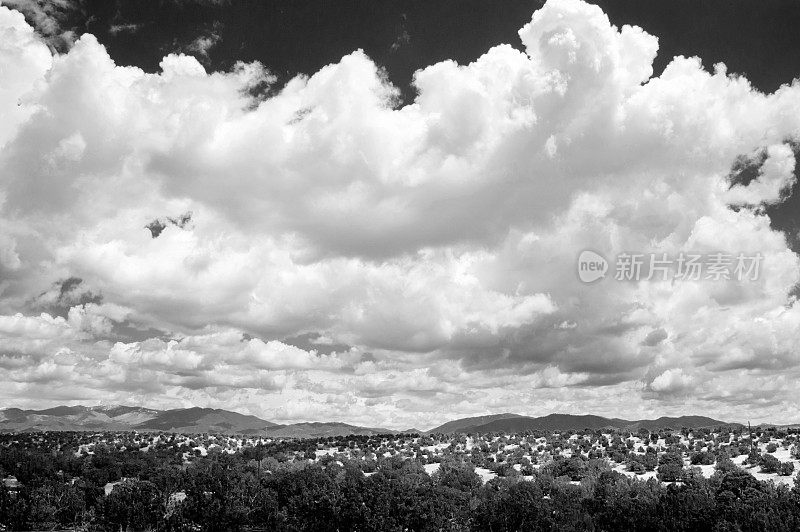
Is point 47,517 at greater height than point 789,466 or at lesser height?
lesser

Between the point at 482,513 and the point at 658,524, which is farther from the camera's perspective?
the point at 482,513

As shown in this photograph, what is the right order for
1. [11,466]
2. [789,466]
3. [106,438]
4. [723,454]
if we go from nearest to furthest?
[789,466]
[723,454]
[11,466]
[106,438]

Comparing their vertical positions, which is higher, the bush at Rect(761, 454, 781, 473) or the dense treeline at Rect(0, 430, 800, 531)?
the bush at Rect(761, 454, 781, 473)

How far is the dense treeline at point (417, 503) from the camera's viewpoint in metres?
32.9

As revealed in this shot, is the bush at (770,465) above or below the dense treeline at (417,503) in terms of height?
above

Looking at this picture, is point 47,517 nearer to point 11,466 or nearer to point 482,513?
point 11,466

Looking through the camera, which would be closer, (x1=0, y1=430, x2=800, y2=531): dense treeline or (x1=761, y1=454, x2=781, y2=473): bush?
(x1=0, y1=430, x2=800, y2=531): dense treeline

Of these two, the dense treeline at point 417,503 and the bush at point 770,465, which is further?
the bush at point 770,465

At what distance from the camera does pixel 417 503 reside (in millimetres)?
36625

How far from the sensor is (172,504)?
43938 mm

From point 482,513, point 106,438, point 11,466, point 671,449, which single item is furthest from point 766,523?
point 106,438

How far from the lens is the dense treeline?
32.9 meters

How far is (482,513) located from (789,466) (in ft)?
94.2

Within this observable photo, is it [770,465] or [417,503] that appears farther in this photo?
[770,465]
